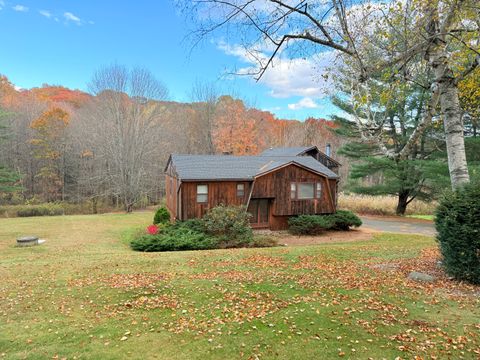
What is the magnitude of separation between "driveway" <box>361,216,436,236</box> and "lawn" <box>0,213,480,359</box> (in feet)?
36.2

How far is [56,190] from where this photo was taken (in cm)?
3136

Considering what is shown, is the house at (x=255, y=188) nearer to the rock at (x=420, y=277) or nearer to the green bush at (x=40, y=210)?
the rock at (x=420, y=277)

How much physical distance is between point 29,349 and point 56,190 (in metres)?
32.1

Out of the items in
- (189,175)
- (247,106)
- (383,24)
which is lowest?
(189,175)

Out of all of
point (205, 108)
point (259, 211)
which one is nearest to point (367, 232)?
point (259, 211)

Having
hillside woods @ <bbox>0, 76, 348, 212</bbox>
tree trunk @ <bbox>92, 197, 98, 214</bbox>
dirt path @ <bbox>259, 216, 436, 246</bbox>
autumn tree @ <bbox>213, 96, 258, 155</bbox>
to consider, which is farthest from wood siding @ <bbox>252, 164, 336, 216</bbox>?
tree trunk @ <bbox>92, 197, 98, 214</bbox>

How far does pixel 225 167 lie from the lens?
60.6 ft

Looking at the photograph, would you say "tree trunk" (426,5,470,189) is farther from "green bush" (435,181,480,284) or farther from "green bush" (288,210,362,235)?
"green bush" (288,210,362,235)

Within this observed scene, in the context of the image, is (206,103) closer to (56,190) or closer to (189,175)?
(56,190)

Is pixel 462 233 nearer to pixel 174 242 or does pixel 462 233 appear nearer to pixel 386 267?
pixel 386 267

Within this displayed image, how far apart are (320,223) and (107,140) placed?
20.9 metres

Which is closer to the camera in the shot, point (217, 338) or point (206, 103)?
point (217, 338)

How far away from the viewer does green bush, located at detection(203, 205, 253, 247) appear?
48.0 feet

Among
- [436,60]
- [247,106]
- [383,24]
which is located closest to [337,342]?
[436,60]
